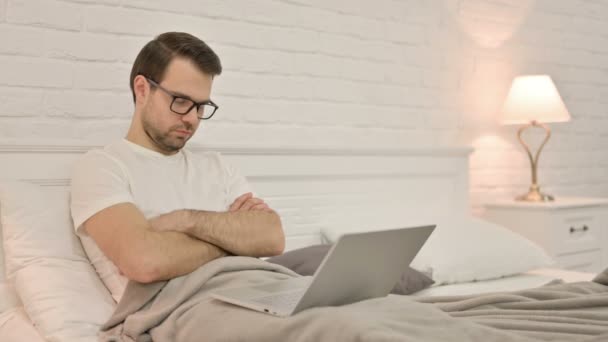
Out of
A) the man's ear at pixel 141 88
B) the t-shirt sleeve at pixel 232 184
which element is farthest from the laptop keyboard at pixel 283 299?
the man's ear at pixel 141 88

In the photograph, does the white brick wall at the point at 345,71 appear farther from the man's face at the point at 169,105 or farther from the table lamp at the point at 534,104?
the man's face at the point at 169,105

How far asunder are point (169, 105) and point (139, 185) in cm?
23

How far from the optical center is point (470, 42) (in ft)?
11.6

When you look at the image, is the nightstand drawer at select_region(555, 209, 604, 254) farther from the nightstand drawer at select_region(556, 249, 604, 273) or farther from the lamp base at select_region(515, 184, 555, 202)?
the lamp base at select_region(515, 184, 555, 202)

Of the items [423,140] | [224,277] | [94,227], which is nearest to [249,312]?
[224,277]

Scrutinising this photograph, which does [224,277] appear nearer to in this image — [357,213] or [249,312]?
[249,312]

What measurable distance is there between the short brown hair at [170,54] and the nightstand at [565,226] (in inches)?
75.2

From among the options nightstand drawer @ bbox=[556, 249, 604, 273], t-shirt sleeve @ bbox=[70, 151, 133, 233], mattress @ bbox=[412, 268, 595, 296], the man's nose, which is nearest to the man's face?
the man's nose

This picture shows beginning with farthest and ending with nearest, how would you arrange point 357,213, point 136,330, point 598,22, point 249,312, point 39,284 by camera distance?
point 598,22 → point 357,213 → point 39,284 → point 136,330 → point 249,312

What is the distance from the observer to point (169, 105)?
2023mm

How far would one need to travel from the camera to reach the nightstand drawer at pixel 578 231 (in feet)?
11.2

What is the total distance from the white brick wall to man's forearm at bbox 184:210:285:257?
24.1 inches

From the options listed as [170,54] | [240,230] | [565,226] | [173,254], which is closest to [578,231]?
[565,226]

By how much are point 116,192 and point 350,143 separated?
1.41 metres
